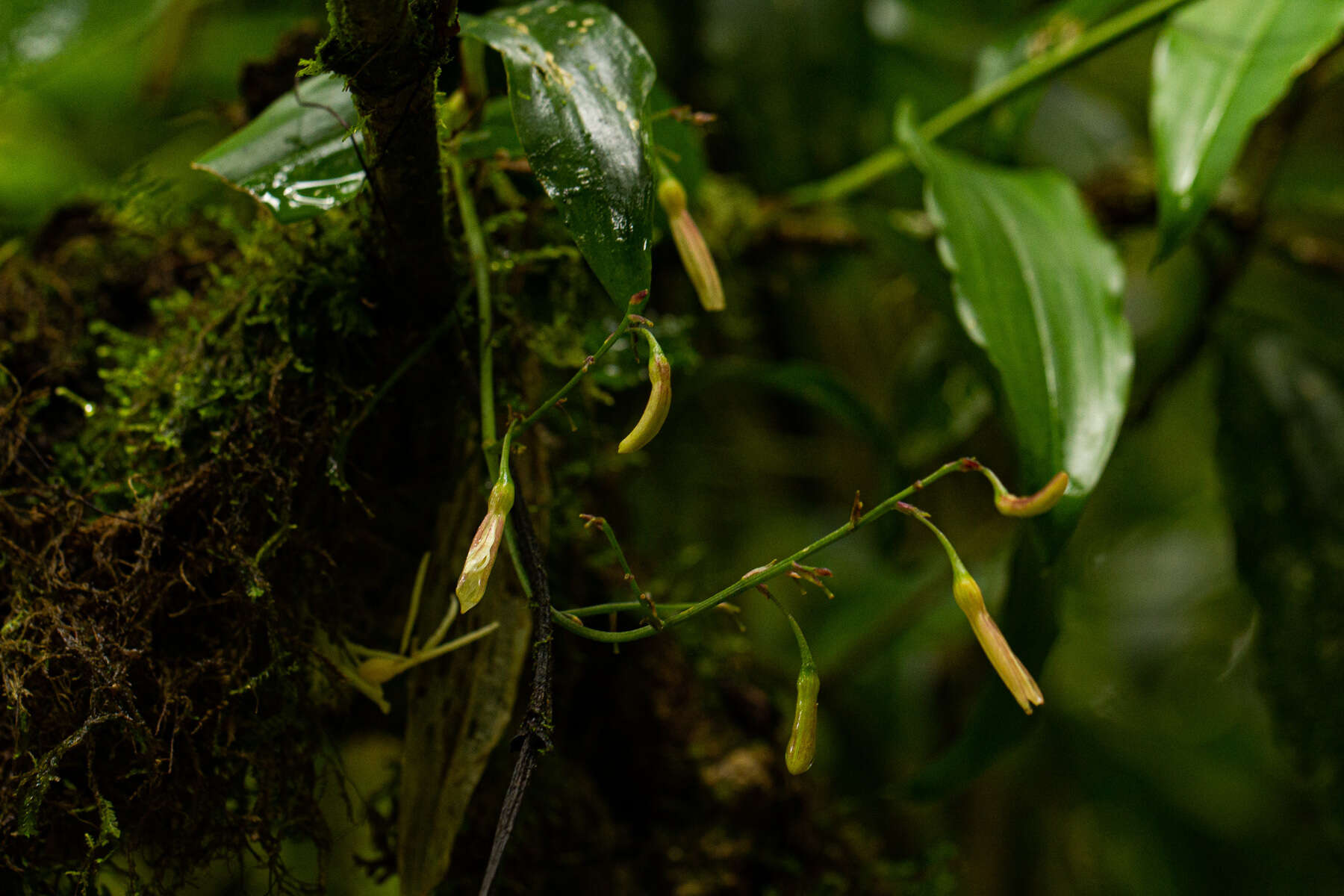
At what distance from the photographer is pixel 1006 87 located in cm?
89

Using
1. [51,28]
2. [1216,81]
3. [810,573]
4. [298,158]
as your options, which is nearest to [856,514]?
[810,573]

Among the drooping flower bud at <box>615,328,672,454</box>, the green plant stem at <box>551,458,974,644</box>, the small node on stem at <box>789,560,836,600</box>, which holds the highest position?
the drooping flower bud at <box>615,328,672,454</box>

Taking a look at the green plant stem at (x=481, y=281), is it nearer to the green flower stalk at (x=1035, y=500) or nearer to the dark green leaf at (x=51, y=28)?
the green flower stalk at (x=1035, y=500)

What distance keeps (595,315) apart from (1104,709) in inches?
55.1

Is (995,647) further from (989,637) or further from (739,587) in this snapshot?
(739,587)

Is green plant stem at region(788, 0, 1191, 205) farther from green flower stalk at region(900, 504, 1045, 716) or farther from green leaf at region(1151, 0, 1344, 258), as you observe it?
green flower stalk at region(900, 504, 1045, 716)

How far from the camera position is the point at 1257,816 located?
1.57 m

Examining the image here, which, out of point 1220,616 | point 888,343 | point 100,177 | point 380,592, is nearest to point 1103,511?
point 1220,616

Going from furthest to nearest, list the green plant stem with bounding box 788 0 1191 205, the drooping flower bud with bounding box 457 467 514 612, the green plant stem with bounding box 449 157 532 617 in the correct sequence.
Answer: the green plant stem with bounding box 788 0 1191 205 < the green plant stem with bounding box 449 157 532 617 < the drooping flower bud with bounding box 457 467 514 612

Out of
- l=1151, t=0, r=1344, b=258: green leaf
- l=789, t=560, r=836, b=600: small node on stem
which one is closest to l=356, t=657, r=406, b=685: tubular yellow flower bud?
l=789, t=560, r=836, b=600: small node on stem

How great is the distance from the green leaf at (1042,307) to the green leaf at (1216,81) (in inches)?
2.6

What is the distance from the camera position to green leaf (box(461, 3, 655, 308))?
414mm

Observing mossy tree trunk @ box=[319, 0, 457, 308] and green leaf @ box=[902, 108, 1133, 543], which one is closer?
mossy tree trunk @ box=[319, 0, 457, 308]

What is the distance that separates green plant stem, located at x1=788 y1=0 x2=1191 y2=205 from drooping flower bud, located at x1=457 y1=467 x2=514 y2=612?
0.61m
